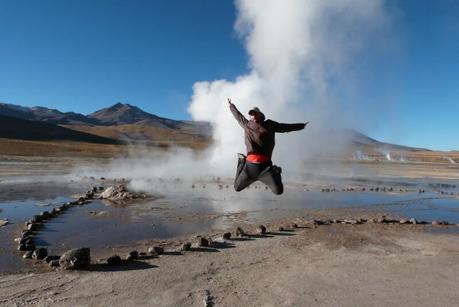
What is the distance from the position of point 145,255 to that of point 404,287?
5822mm

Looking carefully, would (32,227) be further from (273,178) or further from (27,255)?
(273,178)

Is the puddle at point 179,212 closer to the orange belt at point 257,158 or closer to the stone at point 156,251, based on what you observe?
the stone at point 156,251

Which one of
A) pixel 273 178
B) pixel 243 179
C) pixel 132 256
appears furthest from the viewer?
pixel 132 256

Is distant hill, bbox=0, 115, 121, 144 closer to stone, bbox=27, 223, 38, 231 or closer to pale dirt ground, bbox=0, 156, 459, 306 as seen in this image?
stone, bbox=27, 223, 38, 231

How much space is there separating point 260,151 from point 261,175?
43 centimetres

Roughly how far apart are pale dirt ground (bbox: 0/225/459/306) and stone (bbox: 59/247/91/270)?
30 centimetres

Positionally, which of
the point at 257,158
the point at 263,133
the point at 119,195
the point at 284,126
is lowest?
the point at 119,195

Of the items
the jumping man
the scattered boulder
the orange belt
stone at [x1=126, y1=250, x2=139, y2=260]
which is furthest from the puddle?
the orange belt

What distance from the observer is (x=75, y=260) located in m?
9.57

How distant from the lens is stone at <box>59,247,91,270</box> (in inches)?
376

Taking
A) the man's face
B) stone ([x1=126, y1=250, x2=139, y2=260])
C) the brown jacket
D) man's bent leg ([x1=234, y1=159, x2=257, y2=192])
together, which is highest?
the man's face

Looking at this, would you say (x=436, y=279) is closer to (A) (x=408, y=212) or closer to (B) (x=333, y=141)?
(A) (x=408, y=212)

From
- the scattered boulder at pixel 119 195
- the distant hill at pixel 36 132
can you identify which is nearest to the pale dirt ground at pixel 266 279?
the scattered boulder at pixel 119 195

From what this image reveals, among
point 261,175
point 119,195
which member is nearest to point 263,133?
point 261,175
